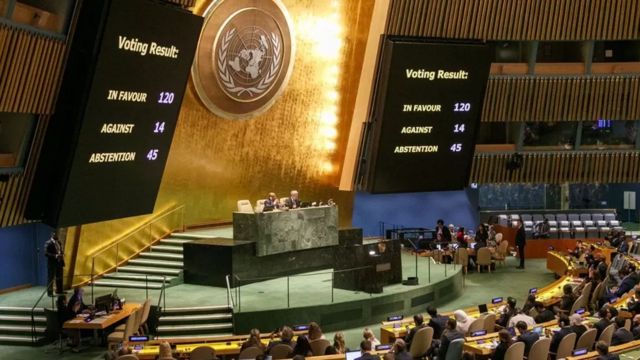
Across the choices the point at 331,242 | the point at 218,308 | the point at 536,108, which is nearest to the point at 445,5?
the point at 536,108

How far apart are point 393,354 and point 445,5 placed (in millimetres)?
12853

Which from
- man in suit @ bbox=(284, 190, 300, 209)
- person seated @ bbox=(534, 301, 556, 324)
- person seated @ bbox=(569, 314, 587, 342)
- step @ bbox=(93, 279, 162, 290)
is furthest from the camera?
man in suit @ bbox=(284, 190, 300, 209)

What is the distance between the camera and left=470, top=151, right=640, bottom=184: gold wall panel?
25266 mm

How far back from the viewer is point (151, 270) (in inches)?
792

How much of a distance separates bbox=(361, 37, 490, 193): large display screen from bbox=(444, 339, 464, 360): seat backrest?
760 centimetres

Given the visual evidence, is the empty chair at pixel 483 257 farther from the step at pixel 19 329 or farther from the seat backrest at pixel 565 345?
the step at pixel 19 329

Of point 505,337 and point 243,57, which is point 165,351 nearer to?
point 505,337

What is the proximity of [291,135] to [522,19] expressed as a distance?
6.85 m

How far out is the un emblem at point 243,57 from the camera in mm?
20938

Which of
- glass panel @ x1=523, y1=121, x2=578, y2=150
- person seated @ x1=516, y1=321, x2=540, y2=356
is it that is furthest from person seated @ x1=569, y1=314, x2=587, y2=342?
glass panel @ x1=523, y1=121, x2=578, y2=150

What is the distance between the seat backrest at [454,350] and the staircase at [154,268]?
8174 mm

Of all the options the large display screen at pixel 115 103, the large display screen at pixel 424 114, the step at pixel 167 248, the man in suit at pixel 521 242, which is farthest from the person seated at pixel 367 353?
the man in suit at pixel 521 242

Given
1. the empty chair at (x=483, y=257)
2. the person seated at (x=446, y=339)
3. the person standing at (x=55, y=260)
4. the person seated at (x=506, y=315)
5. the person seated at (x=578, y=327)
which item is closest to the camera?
the person seated at (x=446, y=339)

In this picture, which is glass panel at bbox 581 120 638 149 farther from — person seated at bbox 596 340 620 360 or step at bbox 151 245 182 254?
person seated at bbox 596 340 620 360
